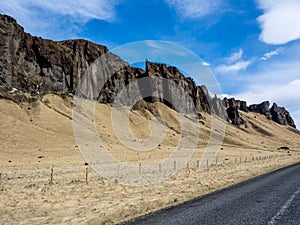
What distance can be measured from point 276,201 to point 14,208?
1261cm

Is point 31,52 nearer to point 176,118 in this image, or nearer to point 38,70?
point 38,70

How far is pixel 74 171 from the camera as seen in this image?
38.7 m

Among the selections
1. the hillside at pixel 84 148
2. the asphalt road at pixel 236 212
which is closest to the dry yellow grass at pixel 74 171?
the hillside at pixel 84 148

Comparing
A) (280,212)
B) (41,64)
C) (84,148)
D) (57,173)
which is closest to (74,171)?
(57,173)

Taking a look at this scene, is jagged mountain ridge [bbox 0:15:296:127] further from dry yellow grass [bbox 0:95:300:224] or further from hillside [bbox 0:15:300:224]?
dry yellow grass [bbox 0:95:300:224]

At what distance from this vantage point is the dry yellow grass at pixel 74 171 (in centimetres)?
1402

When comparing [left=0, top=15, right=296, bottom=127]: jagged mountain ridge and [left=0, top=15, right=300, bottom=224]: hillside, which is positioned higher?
[left=0, top=15, right=296, bottom=127]: jagged mountain ridge

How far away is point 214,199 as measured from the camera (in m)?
14.9

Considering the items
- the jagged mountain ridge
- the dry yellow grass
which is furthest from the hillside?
the jagged mountain ridge

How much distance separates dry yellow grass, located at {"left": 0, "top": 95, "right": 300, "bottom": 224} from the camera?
46.0ft

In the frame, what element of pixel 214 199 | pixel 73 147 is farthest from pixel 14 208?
pixel 73 147

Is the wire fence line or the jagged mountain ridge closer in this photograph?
the wire fence line

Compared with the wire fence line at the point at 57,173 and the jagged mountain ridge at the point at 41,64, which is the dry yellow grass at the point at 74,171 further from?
the jagged mountain ridge at the point at 41,64

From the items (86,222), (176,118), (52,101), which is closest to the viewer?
(86,222)
